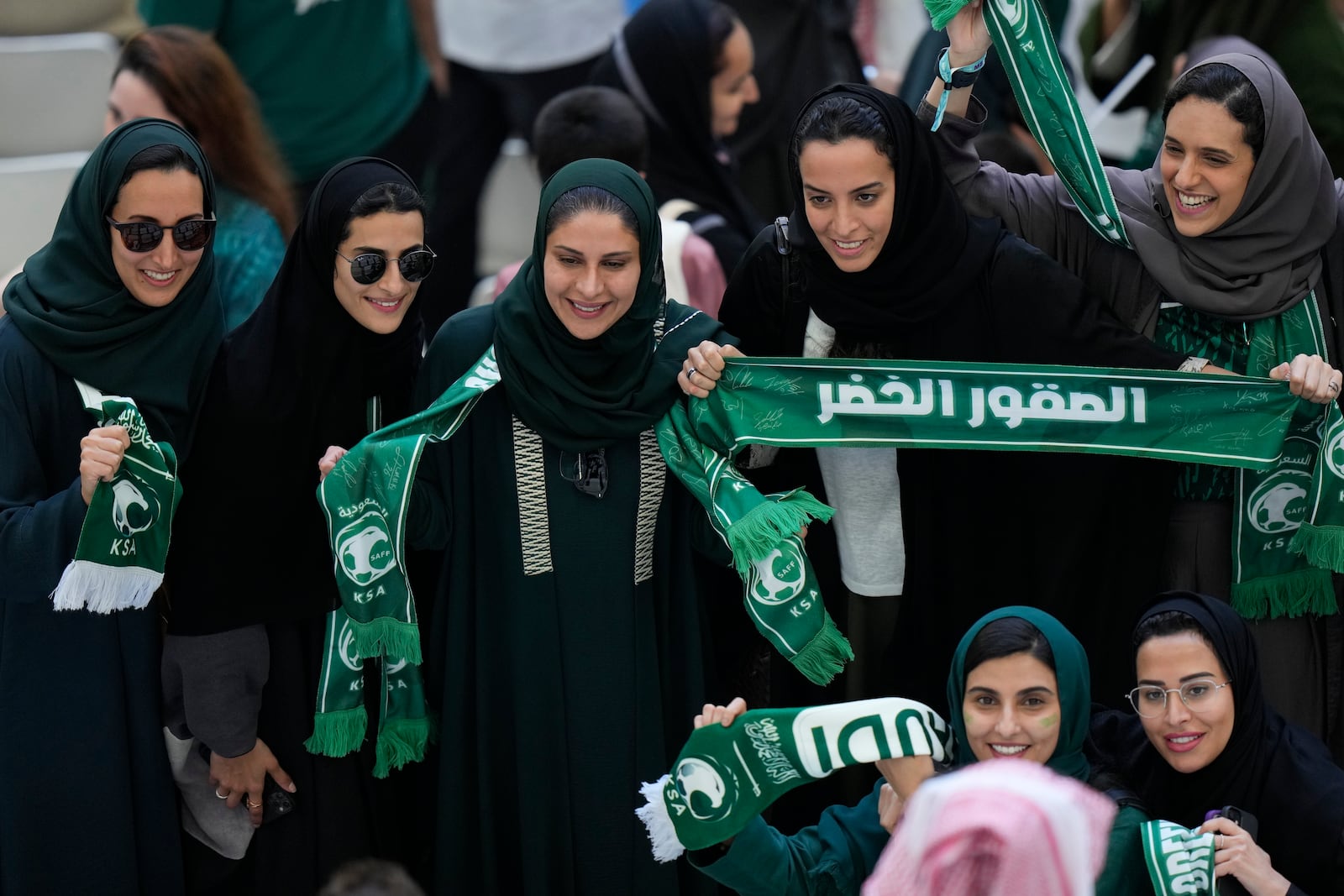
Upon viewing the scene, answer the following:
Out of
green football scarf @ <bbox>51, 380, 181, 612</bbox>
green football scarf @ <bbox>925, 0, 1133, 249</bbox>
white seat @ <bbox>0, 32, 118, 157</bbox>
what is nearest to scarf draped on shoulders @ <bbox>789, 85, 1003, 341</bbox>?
green football scarf @ <bbox>925, 0, 1133, 249</bbox>

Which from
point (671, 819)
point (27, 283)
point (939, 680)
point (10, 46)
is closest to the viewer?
point (671, 819)

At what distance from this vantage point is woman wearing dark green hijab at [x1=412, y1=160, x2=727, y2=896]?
11.6 feet

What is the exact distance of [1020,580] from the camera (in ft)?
12.8

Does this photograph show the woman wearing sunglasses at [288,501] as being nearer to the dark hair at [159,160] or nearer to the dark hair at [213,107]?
the dark hair at [159,160]

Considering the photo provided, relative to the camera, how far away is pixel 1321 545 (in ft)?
11.9

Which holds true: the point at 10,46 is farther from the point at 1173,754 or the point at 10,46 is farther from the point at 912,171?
the point at 1173,754

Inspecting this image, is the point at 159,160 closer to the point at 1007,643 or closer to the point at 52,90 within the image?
the point at 1007,643

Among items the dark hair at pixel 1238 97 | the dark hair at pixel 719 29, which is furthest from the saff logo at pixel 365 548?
the dark hair at pixel 719 29

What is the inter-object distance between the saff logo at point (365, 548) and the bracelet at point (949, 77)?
1.57 m

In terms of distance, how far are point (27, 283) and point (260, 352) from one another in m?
0.52

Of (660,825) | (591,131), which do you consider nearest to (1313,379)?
(660,825)

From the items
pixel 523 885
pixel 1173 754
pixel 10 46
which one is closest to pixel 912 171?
pixel 1173 754

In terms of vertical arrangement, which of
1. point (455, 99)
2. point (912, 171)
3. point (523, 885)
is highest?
point (455, 99)

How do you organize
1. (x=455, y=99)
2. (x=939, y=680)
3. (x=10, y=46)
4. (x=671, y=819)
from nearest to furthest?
(x=671, y=819) < (x=939, y=680) < (x=10, y=46) < (x=455, y=99)
